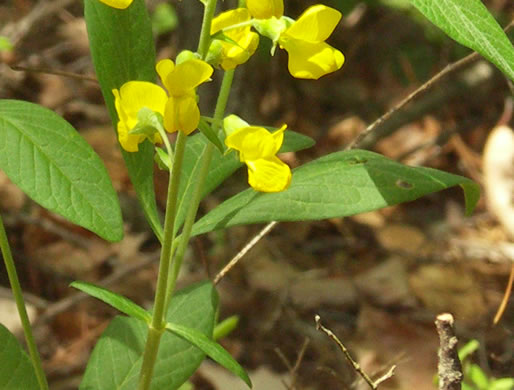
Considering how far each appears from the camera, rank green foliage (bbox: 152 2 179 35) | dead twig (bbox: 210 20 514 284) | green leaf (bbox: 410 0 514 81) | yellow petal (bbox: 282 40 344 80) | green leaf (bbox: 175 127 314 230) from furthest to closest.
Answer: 1. green foliage (bbox: 152 2 179 35)
2. dead twig (bbox: 210 20 514 284)
3. green leaf (bbox: 175 127 314 230)
4. yellow petal (bbox: 282 40 344 80)
5. green leaf (bbox: 410 0 514 81)

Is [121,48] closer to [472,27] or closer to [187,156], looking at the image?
[187,156]

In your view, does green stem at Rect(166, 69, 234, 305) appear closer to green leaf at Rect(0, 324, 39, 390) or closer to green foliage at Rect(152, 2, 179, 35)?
green leaf at Rect(0, 324, 39, 390)

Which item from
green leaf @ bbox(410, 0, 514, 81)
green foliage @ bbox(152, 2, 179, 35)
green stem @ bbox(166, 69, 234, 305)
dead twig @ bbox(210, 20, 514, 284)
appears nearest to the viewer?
green leaf @ bbox(410, 0, 514, 81)

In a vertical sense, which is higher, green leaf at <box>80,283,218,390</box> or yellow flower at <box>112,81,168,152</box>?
yellow flower at <box>112,81,168,152</box>

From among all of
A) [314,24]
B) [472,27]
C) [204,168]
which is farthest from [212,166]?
[472,27]

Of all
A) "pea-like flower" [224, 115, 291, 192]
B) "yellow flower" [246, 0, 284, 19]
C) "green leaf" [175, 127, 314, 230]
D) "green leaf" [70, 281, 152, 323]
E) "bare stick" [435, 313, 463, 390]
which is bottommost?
"bare stick" [435, 313, 463, 390]

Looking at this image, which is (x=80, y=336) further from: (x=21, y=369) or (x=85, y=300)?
(x=21, y=369)

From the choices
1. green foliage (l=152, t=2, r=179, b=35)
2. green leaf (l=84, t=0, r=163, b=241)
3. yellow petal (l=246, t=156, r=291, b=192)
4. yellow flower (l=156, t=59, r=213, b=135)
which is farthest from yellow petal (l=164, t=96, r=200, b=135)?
green foliage (l=152, t=2, r=179, b=35)
